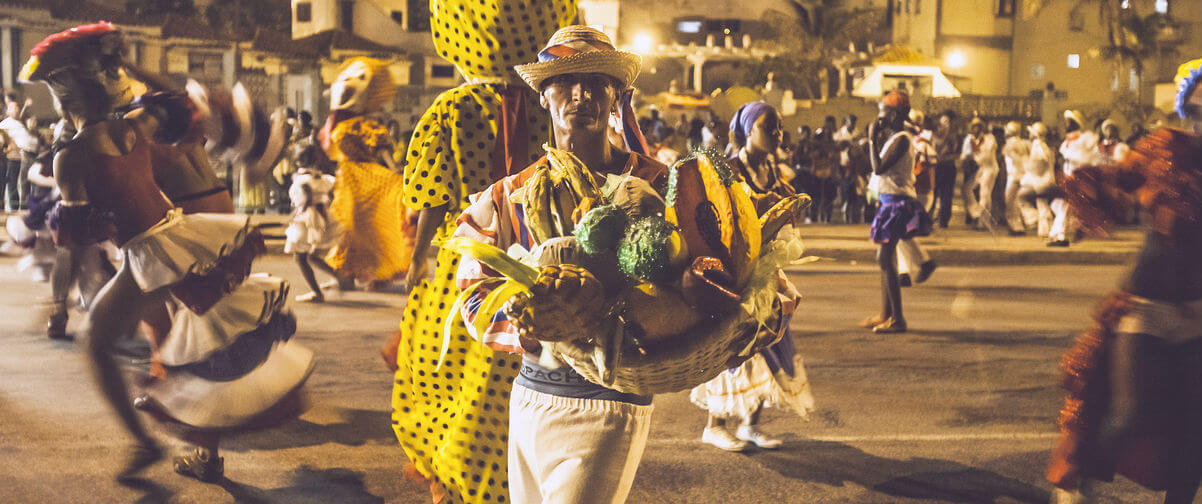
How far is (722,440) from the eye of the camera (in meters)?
5.46

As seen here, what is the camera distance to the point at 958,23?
161 feet

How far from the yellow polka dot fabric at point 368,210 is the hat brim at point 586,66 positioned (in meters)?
5.87

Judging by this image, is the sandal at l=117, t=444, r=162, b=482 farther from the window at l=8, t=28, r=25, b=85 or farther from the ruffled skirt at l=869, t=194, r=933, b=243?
the window at l=8, t=28, r=25, b=85

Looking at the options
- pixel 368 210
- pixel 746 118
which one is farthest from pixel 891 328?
pixel 368 210

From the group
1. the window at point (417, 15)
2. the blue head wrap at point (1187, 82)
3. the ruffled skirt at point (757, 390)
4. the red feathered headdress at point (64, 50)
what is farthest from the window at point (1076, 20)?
the red feathered headdress at point (64, 50)

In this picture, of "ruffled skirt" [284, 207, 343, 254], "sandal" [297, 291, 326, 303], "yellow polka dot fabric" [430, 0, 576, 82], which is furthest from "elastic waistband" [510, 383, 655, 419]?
"sandal" [297, 291, 326, 303]

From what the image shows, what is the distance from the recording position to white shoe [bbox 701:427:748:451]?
213 inches

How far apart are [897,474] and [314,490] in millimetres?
2621

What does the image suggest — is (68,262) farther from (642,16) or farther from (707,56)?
(642,16)

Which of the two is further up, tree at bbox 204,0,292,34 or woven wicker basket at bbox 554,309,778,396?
tree at bbox 204,0,292,34

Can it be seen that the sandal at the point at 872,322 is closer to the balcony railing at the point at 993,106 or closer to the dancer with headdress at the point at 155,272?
the dancer with headdress at the point at 155,272

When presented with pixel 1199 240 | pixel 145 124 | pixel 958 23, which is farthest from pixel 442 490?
pixel 958 23

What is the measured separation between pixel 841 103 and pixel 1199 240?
98.7 ft

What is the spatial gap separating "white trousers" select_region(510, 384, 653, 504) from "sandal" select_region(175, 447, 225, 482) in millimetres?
2498
